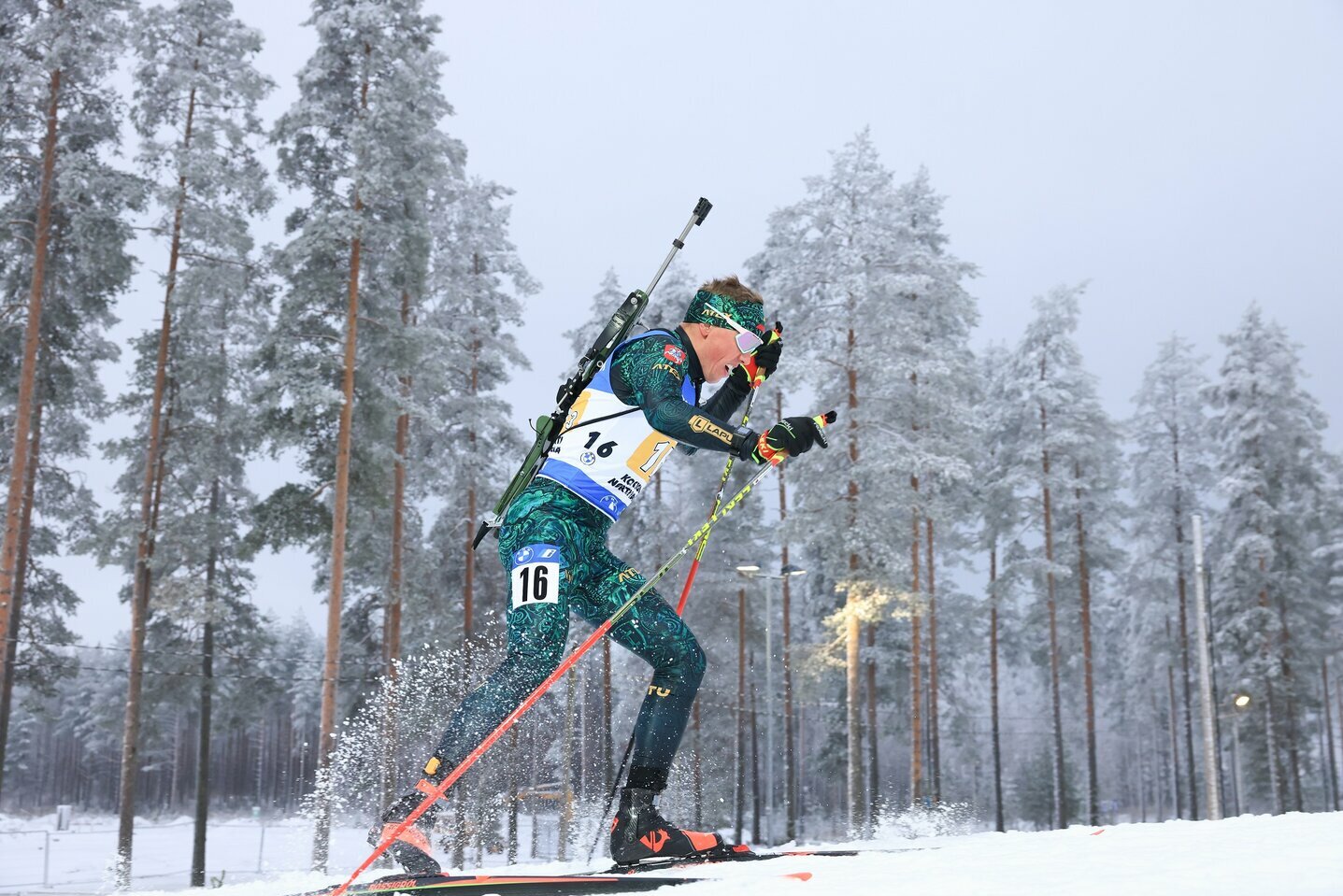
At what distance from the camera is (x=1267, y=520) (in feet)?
94.3

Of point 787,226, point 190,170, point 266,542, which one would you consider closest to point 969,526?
point 787,226

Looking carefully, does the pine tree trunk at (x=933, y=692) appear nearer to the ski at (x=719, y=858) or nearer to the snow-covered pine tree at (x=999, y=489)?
the snow-covered pine tree at (x=999, y=489)

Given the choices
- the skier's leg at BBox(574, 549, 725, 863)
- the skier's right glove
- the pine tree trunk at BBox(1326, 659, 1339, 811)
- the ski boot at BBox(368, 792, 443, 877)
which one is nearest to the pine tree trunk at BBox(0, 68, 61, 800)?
the ski boot at BBox(368, 792, 443, 877)

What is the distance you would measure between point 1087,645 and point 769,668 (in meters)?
11.7

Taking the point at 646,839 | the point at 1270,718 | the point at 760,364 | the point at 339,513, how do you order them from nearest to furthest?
the point at 646,839 → the point at 760,364 → the point at 339,513 → the point at 1270,718

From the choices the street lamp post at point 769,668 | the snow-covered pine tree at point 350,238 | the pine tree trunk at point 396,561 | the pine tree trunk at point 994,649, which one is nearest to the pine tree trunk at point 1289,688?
the pine tree trunk at point 994,649

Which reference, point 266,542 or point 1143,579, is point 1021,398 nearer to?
point 1143,579

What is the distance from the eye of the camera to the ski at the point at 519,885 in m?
3.87

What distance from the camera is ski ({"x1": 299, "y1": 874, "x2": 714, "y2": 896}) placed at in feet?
12.7

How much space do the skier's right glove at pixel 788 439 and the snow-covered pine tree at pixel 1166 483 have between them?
30.9 m

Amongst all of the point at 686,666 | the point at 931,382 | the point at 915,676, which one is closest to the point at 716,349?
the point at 686,666

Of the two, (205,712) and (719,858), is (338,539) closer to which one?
(205,712)

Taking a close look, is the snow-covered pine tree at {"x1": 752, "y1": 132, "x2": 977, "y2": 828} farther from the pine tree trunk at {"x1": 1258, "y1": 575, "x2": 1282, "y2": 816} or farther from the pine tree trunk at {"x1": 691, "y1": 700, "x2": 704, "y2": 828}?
the pine tree trunk at {"x1": 1258, "y1": 575, "x2": 1282, "y2": 816}

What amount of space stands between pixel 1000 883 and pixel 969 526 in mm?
29674
